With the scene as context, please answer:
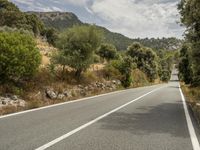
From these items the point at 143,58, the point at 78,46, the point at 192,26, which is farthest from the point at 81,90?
the point at 143,58

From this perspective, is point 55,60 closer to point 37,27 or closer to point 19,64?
point 19,64

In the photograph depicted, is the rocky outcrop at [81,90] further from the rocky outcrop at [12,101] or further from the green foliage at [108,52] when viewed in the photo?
the green foliage at [108,52]

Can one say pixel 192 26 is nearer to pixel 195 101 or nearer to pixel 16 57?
pixel 195 101

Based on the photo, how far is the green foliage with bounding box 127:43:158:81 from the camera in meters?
75.8

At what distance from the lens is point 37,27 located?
251 feet

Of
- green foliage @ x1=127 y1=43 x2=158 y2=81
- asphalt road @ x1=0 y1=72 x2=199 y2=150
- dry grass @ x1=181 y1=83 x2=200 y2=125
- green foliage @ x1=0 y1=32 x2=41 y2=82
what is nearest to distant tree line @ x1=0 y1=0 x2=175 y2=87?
green foliage @ x1=0 y1=32 x2=41 y2=82

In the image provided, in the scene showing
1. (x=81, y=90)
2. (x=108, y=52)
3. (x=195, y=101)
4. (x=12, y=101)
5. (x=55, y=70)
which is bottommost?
(x=195, y=101)

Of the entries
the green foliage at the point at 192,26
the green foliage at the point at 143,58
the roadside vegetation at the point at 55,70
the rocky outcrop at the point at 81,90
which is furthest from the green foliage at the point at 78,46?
the green foliage at the point at 143,58

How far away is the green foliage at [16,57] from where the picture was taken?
1831 cm

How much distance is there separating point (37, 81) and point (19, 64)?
3.39m

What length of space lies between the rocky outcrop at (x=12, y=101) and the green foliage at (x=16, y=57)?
1.50 meters

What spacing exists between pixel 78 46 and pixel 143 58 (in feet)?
162

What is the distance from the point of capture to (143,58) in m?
76.7

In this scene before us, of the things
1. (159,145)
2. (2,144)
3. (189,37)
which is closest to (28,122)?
(2,144)
